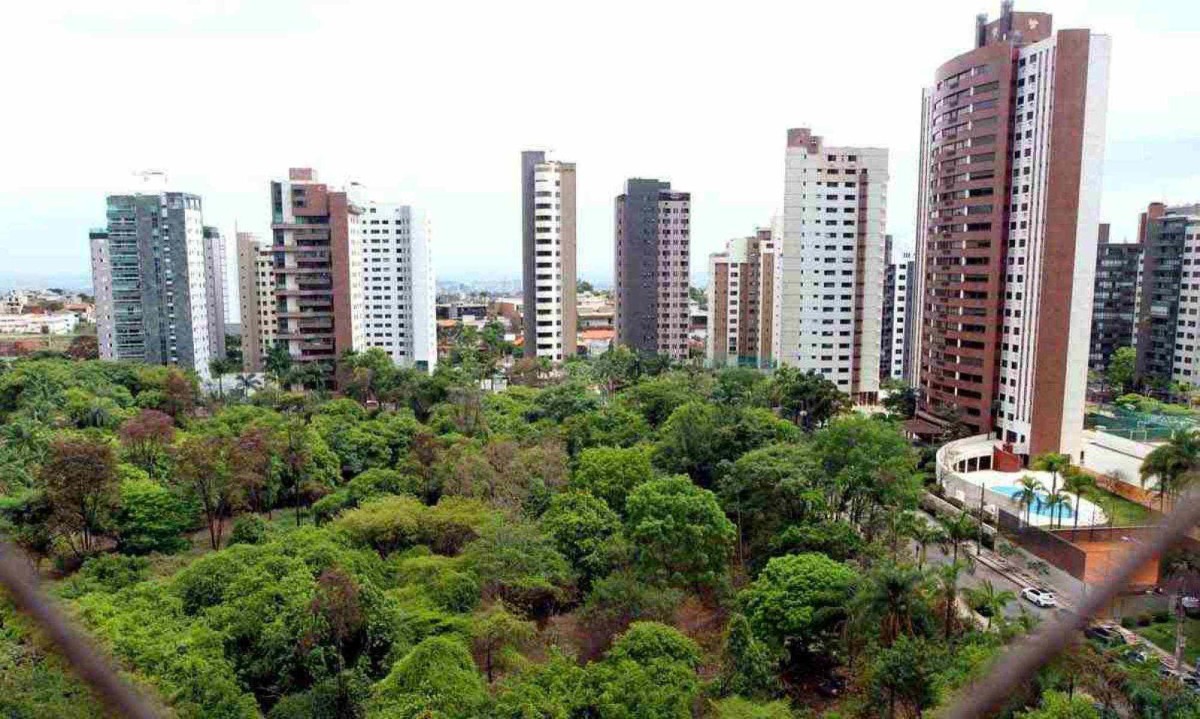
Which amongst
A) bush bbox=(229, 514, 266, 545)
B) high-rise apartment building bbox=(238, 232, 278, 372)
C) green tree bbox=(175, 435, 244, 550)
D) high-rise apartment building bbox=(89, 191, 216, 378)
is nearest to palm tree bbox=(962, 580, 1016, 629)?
bush bbox=(229, 514, 266, 545)

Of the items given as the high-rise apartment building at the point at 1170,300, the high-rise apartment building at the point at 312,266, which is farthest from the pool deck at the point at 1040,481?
the high-rise apartment building at the point at 312,266

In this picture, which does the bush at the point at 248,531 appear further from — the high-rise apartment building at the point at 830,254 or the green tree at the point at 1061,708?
the high-rise apartment building at the point at 830,254

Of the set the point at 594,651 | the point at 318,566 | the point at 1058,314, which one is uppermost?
the point at 1058,314

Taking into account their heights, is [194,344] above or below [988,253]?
below

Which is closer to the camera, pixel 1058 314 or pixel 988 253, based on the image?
pixel 1058 314

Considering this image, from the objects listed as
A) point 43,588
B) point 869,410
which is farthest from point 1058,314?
point 43,588

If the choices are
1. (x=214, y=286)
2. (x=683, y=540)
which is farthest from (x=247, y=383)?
(x=683, y=540)

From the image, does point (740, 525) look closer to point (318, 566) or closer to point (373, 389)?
point (318, 566)
